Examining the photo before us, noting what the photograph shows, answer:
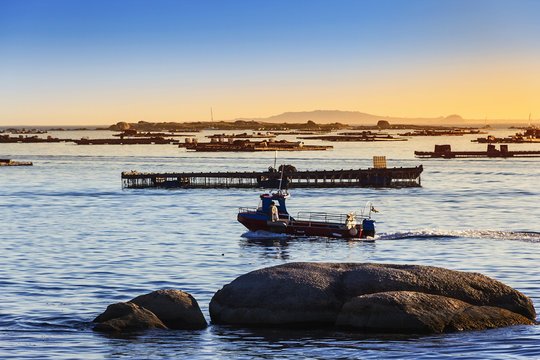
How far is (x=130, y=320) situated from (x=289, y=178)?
94.3m

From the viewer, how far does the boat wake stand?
197ft

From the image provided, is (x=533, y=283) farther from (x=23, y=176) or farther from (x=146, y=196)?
(x=23, y=176)

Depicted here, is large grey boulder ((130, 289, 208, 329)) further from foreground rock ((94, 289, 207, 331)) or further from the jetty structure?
the jetty structure

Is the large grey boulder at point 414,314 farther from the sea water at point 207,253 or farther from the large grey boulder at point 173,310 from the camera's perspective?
the large grey boulder at point 173,310

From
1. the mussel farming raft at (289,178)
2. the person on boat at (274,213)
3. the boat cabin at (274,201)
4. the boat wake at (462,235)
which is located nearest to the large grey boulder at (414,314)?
the boat wake at (462,235)

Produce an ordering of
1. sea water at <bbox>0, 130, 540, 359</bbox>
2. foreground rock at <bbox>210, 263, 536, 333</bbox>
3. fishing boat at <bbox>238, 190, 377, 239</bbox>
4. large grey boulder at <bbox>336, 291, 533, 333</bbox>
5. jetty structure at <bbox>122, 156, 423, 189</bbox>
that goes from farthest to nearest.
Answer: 1. jetty structure at <bbox>122, 156, 423, 189</bbox>
2. fishing boat at <bbox>238, 190, 377, 239</bbox>
3. foreground rock at <bbox>210, 263, 536, 333</bbox>
4. large grey boulder at <bbox>336, 291, 533, 333</bbox>
5. sea water at <bbox>0, 130, 540, 359</bbox>

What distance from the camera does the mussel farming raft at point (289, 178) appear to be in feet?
391

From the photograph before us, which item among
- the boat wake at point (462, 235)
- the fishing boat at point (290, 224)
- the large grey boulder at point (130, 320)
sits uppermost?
the large grey boulder at point (130, 320)

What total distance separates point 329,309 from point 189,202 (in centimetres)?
7240

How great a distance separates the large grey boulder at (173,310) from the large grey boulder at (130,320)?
1.08ft

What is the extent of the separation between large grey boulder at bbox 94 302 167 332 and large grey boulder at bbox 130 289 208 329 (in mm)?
330

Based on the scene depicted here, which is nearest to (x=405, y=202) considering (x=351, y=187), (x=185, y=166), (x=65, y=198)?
(x=351, y=187)

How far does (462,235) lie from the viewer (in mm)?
61156

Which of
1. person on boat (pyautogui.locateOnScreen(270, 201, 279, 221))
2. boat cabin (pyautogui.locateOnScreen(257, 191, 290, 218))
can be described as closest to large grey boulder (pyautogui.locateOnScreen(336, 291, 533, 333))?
person on boat (pyautogui.locateOnScreen(270, 201, 279, 221))
